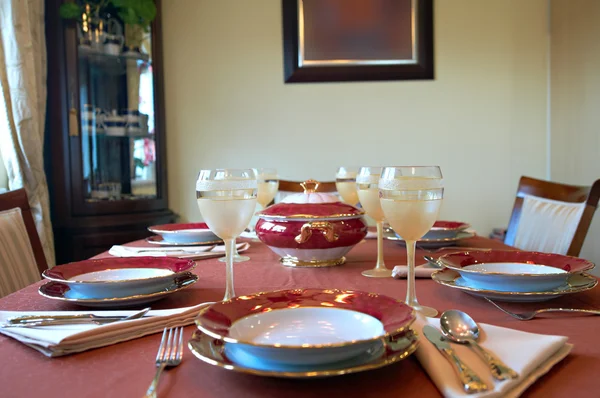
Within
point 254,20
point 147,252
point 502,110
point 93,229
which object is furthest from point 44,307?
point 502,110

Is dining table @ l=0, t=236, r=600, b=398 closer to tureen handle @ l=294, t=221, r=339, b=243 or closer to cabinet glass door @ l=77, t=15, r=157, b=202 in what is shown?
tureen handle @ l=294, t=221, r=339, b=243

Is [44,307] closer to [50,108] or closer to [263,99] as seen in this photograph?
[50,108]

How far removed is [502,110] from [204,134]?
1.71 m

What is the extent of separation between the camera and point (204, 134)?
299cm

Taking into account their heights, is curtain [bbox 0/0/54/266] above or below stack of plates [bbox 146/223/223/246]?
above

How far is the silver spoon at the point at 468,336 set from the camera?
19.8 inches

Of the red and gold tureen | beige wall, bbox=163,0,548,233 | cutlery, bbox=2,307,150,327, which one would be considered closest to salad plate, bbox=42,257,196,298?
cutlery, bbox=2,307,150,327

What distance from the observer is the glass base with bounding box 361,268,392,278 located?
1.05 metres

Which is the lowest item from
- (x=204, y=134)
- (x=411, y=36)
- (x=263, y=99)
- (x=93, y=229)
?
(x=93, y=229)

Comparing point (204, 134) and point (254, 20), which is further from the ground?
point (254, 20)

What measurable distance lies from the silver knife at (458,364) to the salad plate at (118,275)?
0.44 m

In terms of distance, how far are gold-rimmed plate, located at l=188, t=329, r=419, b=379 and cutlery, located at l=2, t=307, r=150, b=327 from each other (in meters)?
0.18

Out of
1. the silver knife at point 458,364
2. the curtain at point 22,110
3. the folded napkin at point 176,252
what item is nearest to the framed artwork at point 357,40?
the curtain at point 22,110

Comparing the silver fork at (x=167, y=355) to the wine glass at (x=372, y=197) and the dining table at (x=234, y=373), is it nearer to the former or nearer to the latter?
the dining table at (x=234, y=373)
